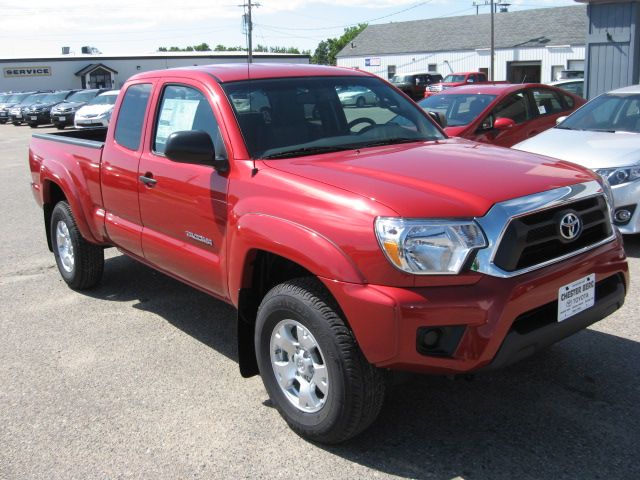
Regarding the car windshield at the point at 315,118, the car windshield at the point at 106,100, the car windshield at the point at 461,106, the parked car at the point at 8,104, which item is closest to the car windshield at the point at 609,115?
the car windshield at the point at 461,106

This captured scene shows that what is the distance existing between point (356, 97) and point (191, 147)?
1352 mm

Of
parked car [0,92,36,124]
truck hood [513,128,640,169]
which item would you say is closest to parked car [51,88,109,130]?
parked car [0,92,36,124]

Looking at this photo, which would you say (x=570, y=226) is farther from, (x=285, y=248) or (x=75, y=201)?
(x=75, y=201)

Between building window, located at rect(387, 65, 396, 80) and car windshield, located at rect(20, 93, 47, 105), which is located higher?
building window, located at rect(387, 65, 396, 80)

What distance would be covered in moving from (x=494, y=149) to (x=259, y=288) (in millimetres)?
1637

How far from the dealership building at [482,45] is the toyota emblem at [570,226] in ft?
154

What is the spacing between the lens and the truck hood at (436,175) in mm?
3061

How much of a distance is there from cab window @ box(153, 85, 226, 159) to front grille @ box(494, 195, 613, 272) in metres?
1.75

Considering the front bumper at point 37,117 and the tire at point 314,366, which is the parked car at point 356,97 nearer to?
the tire at point 314,366

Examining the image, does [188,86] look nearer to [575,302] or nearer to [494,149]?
[494,149]

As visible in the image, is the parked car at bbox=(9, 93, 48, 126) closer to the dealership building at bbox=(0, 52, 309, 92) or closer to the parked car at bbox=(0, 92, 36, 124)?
the parked car at bbox=(0, 92, 36, 124)

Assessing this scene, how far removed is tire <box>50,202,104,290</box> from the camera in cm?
587

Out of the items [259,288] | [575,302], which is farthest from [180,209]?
[575,302]

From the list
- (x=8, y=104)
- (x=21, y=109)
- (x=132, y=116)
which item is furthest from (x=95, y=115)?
(x=132, y=116)
